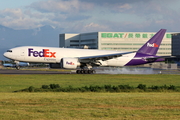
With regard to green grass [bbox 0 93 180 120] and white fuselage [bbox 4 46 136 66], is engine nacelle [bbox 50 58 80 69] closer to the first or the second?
white fuselage [bbox 4 46 136 66]

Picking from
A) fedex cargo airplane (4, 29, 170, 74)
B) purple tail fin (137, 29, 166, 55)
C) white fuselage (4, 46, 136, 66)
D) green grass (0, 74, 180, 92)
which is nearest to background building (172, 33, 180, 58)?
purple tail fin (137, 29, 166, 55)

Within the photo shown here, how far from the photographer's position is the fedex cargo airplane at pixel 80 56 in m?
52.5

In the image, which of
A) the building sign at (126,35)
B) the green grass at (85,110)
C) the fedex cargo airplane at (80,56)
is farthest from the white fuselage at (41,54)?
the building sign at (126,35)

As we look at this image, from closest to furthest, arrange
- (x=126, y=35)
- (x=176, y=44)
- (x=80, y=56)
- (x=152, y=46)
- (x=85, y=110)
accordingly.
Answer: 1. (x=85, y=110)
2. (x=80, y=56)
3. (x=152, y=46)
4. (x=126, y=35)
5. (x=176, y=44)

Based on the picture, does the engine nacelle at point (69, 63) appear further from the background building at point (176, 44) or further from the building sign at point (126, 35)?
the background building at point (176, 44)

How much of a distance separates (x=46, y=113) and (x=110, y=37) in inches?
6639

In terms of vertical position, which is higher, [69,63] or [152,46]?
[152,46]

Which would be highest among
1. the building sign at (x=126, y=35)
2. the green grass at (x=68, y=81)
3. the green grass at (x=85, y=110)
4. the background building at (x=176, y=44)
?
the building sign at (x=126, y=35)

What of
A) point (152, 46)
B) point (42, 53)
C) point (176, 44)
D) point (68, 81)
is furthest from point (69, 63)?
point (176, 44)

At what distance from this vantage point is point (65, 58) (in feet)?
174

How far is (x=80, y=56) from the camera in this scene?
5575cm

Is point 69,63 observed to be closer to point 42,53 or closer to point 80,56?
point 80,56

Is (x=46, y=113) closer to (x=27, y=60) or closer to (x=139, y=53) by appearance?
(x=27, y=60)

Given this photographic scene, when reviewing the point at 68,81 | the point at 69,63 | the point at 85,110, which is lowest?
the point at 68,81
